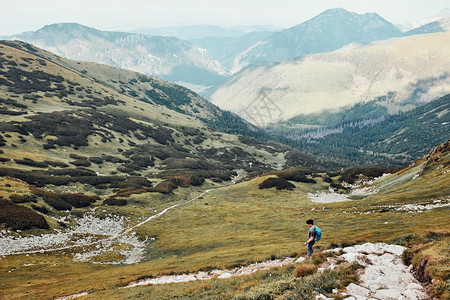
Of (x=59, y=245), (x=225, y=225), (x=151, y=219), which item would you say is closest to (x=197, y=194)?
(x=151, y=219)

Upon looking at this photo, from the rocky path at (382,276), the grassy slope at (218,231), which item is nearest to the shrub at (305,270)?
the rocky path at (382,276)

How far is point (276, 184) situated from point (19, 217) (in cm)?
7742

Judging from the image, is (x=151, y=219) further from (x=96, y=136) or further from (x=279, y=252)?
(x=96, y=136)

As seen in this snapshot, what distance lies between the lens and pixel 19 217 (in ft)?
194

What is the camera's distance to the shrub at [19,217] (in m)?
57.1

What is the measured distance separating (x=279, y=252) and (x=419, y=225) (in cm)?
1674

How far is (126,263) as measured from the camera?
5375 cm

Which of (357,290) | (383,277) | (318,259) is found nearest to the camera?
(357,290)

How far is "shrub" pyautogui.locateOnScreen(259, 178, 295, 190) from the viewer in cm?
10700

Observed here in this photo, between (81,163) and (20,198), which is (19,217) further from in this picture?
(81,163)

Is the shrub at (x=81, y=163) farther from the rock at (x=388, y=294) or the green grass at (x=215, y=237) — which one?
the rock at (x=388, y=294)

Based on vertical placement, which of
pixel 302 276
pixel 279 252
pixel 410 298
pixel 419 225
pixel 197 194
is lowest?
pixel 197 194

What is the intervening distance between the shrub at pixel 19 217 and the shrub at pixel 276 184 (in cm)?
7018

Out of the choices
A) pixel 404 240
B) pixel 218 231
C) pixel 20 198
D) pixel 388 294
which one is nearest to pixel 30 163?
pixel 20 198
